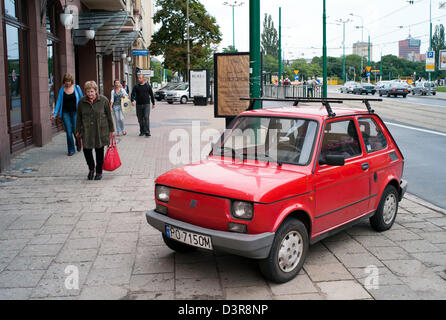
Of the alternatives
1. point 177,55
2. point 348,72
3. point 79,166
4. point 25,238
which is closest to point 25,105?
point 79,166

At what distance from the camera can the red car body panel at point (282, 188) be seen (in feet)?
14.4

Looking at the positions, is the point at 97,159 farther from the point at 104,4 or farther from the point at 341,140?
the point at 104,4

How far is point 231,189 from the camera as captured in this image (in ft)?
14.5

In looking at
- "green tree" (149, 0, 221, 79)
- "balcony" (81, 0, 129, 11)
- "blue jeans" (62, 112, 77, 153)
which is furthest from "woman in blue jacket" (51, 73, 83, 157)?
"green tree" (149, 0, 221, 79)

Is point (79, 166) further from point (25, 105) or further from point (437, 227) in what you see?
point (437, 227)

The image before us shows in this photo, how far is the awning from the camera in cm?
1820

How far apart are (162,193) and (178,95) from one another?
3475 centimetres

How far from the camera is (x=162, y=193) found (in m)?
5.00

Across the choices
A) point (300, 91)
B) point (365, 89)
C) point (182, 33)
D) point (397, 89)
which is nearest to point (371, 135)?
point (300, 91)

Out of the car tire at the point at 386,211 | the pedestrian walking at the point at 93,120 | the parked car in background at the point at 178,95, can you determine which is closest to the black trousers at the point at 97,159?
→ the pedestrian walking at the point at 93,120

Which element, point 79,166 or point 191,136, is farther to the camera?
point 191,136

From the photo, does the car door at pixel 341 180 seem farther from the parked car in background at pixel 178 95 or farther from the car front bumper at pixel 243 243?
the parked car in background at pixel 178 95

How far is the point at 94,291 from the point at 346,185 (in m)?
2.67

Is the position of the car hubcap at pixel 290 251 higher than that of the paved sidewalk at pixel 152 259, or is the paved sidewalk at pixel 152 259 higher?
the car hubcap at pixel 290 251
